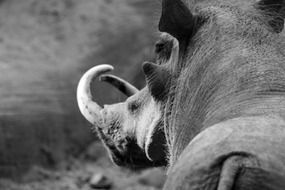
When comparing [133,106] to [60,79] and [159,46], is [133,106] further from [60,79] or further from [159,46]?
[60,79]

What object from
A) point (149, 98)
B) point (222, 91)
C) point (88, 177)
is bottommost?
point (88, 177)

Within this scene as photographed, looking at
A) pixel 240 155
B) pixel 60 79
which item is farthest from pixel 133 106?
Result: pixel 60 79

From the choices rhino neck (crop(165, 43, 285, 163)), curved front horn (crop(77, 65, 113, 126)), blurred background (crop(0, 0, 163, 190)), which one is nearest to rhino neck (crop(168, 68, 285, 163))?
rhino neck (crop(165, 43, 285, 163))

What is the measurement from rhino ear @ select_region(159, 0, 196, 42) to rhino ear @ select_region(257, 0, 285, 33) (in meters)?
0.21

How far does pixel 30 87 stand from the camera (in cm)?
584

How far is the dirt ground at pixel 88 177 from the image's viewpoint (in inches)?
213

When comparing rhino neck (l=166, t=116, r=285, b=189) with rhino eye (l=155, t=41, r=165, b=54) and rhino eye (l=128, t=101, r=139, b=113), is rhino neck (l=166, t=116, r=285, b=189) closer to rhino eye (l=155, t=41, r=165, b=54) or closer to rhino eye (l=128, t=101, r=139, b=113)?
rhino eye (l=155, t=41, r=165, b=54)

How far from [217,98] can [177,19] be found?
0.36 m

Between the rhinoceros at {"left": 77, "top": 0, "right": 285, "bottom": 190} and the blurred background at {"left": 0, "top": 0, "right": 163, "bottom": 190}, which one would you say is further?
the blurred background at {"left": 0, "top": 0, "right": 163, "bottom": 190}

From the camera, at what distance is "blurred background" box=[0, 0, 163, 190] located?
550 centimetres

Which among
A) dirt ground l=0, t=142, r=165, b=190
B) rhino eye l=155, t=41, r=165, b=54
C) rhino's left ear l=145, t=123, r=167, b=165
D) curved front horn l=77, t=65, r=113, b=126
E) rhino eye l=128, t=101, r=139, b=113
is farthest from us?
dirt ground l=0, t=142, r=165, b=190

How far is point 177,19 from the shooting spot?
2.14 metres

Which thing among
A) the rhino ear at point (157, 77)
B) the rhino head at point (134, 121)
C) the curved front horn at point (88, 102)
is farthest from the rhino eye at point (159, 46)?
the curved front horn at point (88, 102)

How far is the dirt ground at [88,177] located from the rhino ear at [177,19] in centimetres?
334
